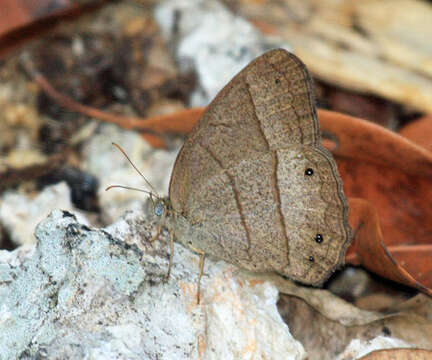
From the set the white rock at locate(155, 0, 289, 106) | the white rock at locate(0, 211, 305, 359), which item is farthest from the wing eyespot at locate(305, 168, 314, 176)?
the white rock at locate(155, 0, 289, 106)

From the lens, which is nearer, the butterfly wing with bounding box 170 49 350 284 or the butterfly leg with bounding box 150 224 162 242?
the butterfly wing with bounding box 170 49 350 284

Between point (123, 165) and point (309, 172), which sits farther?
point (123, 165)

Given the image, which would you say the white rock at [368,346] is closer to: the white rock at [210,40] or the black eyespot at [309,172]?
the black eyespot at [309,172]

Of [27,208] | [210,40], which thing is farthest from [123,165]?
[210,40]

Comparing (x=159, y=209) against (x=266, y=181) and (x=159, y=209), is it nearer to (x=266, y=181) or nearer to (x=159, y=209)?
(x=159, y=209)

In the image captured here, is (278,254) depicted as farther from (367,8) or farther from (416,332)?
(367,8)

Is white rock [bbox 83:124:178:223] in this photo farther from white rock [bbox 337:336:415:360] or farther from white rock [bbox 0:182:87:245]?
white rock [bbox 337:336:415:360]
